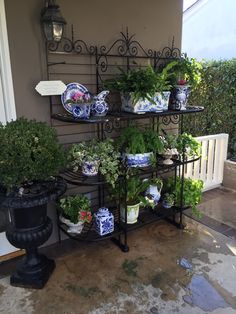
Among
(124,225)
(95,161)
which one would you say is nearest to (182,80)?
(95,161)

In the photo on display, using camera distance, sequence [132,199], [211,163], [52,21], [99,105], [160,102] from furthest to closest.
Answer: [211,163] < [132,199] < [160,102] < [99,105] < [52,21]

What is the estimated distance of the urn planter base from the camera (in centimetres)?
188

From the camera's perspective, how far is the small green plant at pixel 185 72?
2.43 meters

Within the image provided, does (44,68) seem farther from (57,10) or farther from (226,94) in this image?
(226,94)

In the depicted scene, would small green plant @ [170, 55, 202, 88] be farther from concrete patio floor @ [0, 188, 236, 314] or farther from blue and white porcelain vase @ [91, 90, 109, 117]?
concrete patio floor @ [0, 188, 236, 314]

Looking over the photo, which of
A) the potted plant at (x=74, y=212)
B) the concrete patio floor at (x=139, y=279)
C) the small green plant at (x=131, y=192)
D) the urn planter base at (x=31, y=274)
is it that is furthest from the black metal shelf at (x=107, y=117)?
the concrete patio floor at (x=139, y=279)

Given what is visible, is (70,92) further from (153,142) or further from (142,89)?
(153,142)

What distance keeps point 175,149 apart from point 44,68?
4.28 ft

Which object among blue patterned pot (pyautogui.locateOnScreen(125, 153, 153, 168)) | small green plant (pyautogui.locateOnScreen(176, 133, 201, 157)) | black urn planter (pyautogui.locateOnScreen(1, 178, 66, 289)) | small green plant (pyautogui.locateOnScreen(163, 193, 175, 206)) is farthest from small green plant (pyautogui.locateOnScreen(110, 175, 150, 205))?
black urn planter (pyautogui.locateOnScreen(1, 178, 66, 289))

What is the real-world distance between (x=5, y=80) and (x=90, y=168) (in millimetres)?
865

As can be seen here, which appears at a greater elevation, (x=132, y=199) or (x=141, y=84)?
(x=141, y=84)

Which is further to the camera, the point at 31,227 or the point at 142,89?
the point at 142,89

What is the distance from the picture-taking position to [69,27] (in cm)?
206

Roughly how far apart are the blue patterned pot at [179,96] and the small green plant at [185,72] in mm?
49
